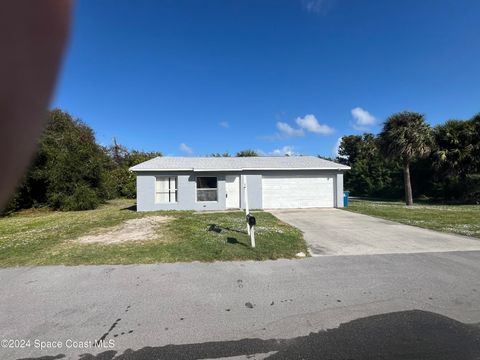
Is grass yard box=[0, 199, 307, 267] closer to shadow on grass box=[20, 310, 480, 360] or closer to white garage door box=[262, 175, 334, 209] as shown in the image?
shadow on grass box=[20, 310, 480, 360]

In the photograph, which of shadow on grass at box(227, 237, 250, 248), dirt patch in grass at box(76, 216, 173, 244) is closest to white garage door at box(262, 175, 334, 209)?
dirt patch in grass at box(76, 216, 173, 244)

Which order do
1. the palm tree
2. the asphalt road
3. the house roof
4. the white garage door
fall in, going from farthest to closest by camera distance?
the palm tree, the white garage door, the house roof, the asphalt road

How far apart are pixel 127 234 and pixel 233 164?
10.2 metres

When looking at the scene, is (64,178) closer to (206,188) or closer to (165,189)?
(165,189)

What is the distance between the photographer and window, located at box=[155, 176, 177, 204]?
58.4 ft

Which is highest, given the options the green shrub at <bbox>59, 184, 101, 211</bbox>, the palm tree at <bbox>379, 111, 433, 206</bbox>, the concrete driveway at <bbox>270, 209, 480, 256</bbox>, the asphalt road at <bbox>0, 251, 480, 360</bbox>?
the palm tree at <bbox>379, 111, 433, 206</bbox>

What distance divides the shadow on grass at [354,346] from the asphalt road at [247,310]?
1cm

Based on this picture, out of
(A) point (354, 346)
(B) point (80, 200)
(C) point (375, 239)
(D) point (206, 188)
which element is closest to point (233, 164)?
(D) point (206, 188)

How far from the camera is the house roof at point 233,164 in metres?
17.8

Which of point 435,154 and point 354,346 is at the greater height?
point 435,154

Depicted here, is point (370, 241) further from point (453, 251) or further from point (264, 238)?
point (264, 238)

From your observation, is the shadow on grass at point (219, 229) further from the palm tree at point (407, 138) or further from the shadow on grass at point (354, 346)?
the palm tree at point (407, 138)

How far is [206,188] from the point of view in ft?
59.8

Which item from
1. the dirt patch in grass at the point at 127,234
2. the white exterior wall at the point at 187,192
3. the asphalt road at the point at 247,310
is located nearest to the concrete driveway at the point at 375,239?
the asphalt road at the point at 247,310
